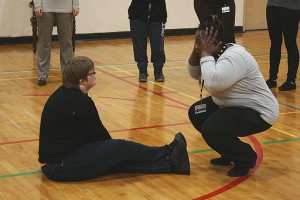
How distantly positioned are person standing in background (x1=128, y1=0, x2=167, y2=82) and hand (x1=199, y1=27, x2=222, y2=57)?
3180mm

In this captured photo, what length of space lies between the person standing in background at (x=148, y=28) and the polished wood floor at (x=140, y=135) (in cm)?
21

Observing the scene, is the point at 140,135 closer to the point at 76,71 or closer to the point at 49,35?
the point at 76,71

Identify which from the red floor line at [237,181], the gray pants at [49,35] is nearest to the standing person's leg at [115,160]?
the red floor line at [237,181]

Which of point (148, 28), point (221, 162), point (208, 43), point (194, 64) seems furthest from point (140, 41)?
point (208, 43)

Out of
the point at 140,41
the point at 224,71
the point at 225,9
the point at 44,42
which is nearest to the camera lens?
the point at 224,71

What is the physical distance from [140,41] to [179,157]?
3.34 meters

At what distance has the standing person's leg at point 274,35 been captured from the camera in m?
6.44

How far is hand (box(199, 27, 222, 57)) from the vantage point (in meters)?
3.79

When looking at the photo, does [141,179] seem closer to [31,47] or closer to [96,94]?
[96,94]

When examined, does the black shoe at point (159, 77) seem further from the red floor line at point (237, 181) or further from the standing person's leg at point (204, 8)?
the red floor line at point (237, 181)

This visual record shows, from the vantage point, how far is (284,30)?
6465mm

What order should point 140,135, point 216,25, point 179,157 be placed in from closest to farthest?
point 216,25 < point 179,157 < point 140,135

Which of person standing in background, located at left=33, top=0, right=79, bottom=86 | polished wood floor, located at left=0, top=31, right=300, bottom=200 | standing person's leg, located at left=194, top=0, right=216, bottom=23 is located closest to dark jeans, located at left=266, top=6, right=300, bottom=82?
polished wood floor, located at left=0, top=31, right=300, bottom=200

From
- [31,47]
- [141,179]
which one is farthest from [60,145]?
[31,47]
